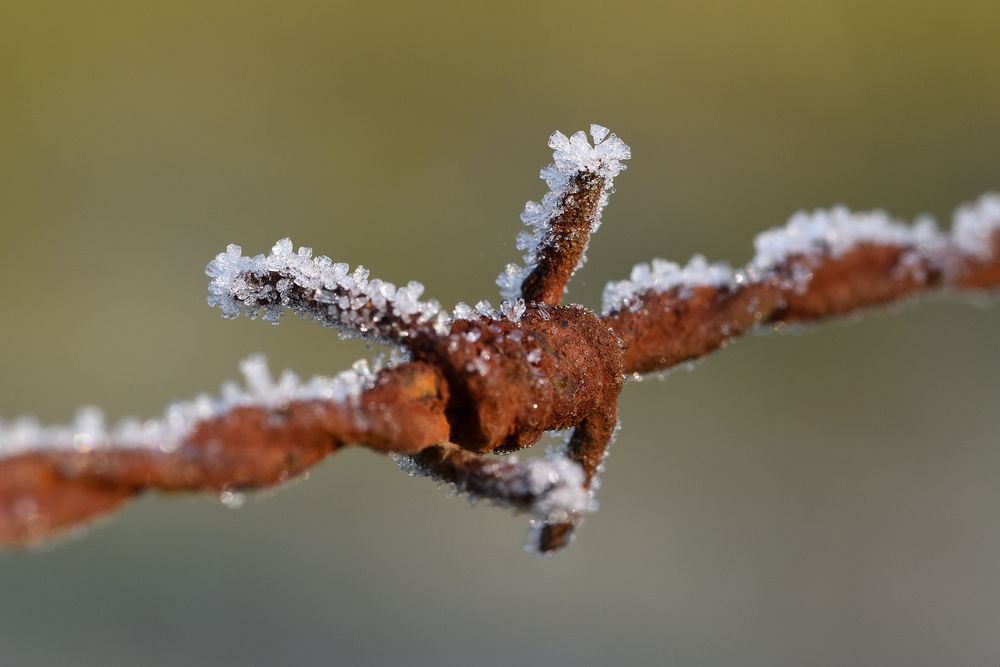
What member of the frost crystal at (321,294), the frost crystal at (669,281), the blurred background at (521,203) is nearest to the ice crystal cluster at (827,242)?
the frost crystal at (669,281)

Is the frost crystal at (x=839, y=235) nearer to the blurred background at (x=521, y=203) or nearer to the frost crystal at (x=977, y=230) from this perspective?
the frost crystal at (x=977, y=230)

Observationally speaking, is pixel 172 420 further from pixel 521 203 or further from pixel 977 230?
pixel 521 203

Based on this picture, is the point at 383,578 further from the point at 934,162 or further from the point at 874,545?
the point at 934,162

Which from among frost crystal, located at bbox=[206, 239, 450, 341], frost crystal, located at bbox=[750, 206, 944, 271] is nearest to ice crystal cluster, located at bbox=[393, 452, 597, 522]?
frost crystal, located at bbox=[206, 239, 450, 341]

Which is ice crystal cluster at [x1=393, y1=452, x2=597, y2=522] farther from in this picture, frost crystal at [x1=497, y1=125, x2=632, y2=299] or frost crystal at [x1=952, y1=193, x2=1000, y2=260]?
frost crystal at [x1=952, y1=193, x2=1000, y2=260]

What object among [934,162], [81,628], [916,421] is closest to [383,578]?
[81,628]

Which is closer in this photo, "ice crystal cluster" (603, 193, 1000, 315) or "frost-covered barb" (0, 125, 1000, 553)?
"frost-covered barb" (0, 125, 1000, 553)
